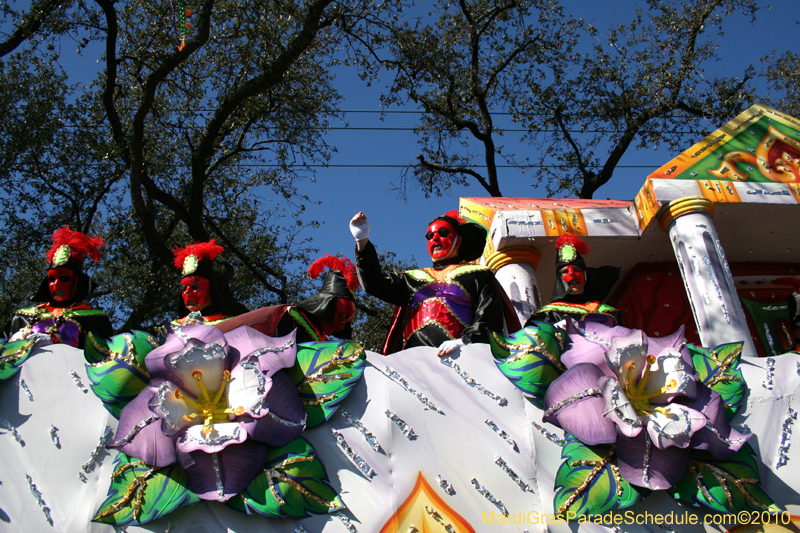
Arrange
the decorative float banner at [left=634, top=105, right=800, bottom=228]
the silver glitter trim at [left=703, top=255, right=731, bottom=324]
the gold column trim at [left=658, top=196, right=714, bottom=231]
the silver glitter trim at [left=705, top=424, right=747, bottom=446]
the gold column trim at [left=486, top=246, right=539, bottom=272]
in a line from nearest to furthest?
the silver glitter trim at [left=705, top=424, right=747, bottom=446]
the silver glitter trim at [left=703, top=255, right=731, bottom=324]
the gold column trim at [left=658, top=196, right=714, bottom=231]
the decorative float banner at [left=634, top=105, right=800, bottom=228]
the gold column trim at [left=486, top=246, right=539, bottom=272]

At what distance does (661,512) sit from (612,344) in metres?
0.74

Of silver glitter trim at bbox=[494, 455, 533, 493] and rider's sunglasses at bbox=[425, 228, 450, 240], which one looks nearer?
silver glitter trim at bbox=[494, 455, 533, 493]

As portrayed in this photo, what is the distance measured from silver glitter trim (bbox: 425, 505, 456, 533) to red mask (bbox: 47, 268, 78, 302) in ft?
9.35

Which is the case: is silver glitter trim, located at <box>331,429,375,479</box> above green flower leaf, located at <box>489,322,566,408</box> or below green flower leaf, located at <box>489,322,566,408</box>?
below

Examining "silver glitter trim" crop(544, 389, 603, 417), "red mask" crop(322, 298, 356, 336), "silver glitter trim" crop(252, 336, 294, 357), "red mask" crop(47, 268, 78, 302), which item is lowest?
"silver glitter trim" crop(544, 389, 603, 417)

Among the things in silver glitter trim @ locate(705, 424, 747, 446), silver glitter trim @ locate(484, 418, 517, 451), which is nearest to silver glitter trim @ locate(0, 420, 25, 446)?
silver glitter trim @ locate(484, 418, 517, 451)

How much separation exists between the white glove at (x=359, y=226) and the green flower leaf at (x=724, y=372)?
184cm

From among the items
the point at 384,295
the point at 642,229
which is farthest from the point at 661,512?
the point at 642,229

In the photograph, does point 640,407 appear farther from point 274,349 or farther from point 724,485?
point 274,349

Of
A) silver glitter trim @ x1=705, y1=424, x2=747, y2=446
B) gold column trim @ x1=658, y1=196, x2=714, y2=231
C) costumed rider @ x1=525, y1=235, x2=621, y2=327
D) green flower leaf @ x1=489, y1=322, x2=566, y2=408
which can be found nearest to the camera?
silver glitter trim @ x1=705, y1=424, x2=747, y2=446

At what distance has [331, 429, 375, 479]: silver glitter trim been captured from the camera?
2.66 metres

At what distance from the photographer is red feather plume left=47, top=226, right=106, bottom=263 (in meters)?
4.20

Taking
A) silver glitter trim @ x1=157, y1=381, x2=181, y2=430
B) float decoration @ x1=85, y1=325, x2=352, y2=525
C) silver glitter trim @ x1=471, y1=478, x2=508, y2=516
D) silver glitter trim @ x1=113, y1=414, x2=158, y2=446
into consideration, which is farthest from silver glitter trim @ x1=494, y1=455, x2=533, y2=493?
silver glitter trim @ x1=113, y1=414, x2=158, y2=446

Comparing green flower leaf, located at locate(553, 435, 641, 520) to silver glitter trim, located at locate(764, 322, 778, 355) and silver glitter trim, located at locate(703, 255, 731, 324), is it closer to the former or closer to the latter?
silver glitter trim, located at locate(703, 255, 731, 324)
